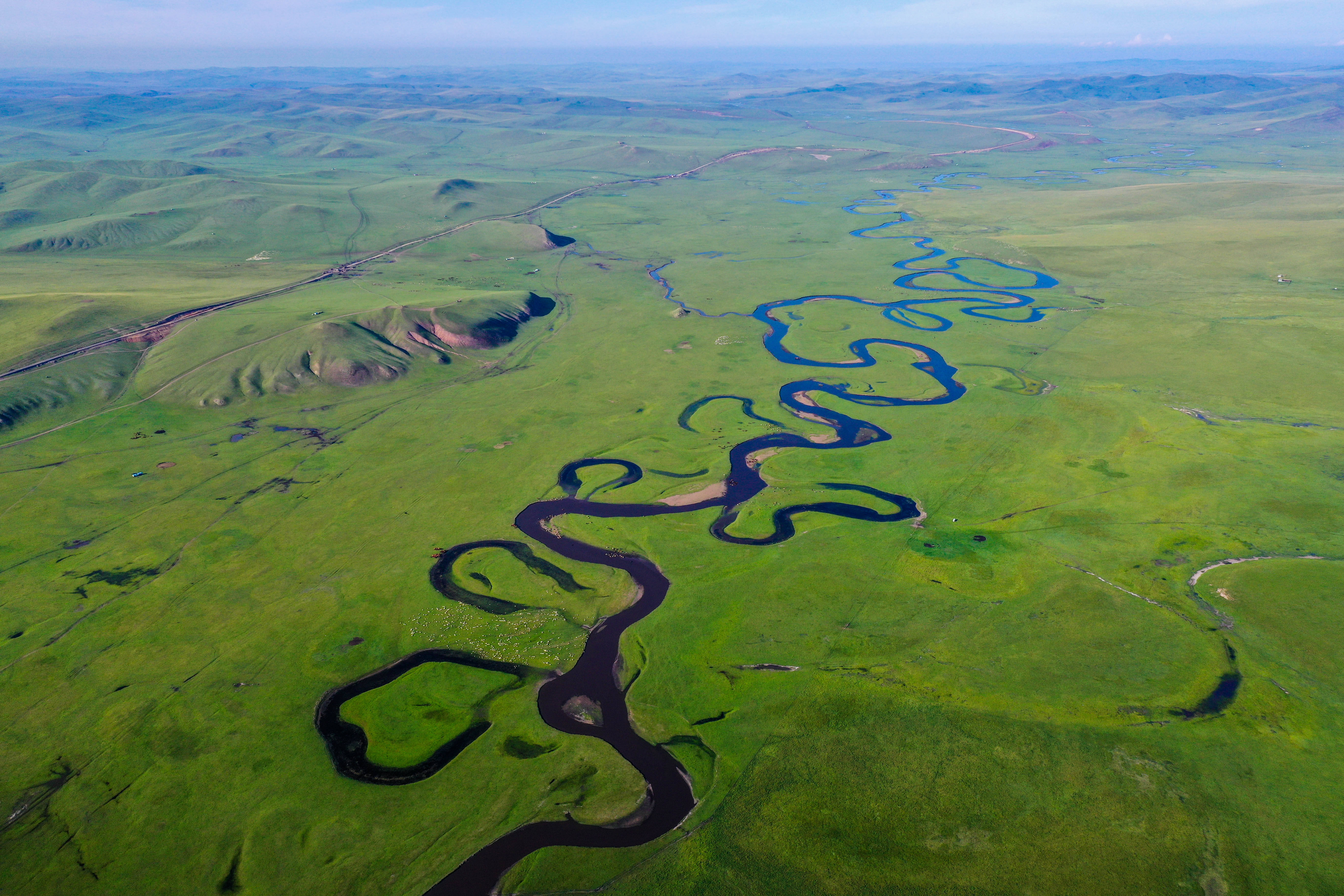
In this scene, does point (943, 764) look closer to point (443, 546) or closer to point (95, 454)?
point (443, 546)

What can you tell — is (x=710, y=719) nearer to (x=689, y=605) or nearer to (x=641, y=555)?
(x=689, y=605)

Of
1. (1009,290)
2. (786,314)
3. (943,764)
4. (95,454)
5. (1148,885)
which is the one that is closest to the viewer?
(1148,885)

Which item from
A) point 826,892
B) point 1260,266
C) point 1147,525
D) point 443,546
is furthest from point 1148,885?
point 1260,266

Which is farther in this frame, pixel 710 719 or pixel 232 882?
pixel 710 719

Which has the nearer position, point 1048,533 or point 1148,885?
point 1148,885

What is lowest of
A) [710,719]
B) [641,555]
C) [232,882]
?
[232,882]

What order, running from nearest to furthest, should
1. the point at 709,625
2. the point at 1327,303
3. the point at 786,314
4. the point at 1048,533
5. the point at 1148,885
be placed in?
the point at 1148,885 < the point at 709,625 < the point at 1048,533 < the point at 1327,303 < the point at 786,314

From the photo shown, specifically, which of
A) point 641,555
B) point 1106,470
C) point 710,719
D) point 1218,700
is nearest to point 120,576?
point 641,555

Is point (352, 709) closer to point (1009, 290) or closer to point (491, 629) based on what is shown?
point (491, 629)

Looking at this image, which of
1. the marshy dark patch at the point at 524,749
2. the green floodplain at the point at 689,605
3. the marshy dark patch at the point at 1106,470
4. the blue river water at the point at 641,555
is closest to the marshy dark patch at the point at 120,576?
the green floodplain at the point at 689,605
